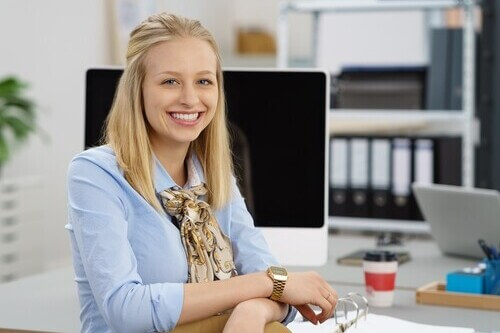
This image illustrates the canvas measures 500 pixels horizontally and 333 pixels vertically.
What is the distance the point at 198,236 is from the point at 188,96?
24cm

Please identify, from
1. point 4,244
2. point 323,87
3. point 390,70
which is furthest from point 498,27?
point 4,244

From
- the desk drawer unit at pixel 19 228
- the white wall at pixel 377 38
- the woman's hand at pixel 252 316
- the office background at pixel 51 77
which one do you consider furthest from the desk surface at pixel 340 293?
the white wall at pixel 377 38

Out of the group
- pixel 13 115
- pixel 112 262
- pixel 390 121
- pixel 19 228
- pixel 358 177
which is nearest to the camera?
pixel 112 262

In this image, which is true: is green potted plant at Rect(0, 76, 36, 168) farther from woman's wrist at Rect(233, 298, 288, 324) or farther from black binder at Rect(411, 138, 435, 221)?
woman's wrist at Rect(233, 298, 288, 324)

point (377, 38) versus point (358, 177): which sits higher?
point (377, 38)

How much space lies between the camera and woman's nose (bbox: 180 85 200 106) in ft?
Answer: 5.33

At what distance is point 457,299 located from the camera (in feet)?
6.90

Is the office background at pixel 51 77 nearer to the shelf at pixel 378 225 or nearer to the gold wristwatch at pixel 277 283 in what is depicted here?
the shelf at pixel 378 225

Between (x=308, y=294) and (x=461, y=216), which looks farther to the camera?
(x=461, y=216)

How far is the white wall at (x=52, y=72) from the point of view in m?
4.92

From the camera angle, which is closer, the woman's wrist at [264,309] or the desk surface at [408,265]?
the woman's wrist at [264,309]

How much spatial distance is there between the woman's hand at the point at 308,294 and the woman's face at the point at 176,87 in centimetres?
31

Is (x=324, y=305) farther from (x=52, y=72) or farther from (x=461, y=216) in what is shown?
(x=52, y=72)

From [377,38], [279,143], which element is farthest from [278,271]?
[377,38]
